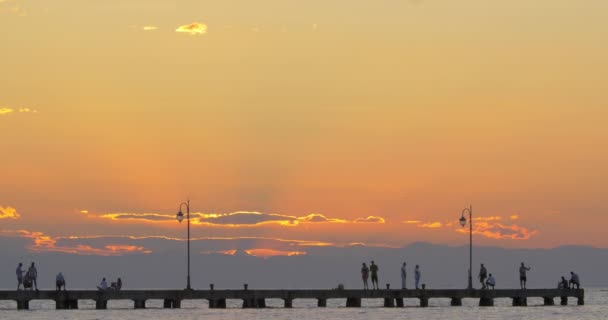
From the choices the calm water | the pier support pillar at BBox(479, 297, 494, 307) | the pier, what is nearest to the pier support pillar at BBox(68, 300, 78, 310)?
the pier

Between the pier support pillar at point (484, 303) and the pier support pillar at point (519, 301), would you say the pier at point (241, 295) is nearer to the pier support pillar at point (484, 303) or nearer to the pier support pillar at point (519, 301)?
the pier support pillar at point (484, 303)

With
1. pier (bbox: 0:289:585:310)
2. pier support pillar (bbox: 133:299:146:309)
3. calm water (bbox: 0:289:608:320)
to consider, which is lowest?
calm water (bbox: 0:289:608:320)

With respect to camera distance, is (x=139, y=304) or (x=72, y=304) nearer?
(x=72, y=304)

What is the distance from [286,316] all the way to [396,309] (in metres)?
12.6

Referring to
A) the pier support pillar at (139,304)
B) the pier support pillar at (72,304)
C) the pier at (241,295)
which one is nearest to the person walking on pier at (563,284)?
the pier at (241,295)

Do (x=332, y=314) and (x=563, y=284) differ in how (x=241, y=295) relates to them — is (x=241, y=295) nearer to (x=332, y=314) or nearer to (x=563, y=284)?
(x=332, y=314)

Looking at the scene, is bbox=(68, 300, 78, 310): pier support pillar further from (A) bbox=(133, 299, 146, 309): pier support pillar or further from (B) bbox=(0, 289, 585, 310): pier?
(A) bbox=(133, 299, 146, 309): pier support pillar

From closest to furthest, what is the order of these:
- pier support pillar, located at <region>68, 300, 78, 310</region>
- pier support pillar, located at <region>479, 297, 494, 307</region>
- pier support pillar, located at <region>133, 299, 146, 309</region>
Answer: pier support pillar, located at <region>68, 300, 78, 310</region> < pier support pillar, located at <region>133, 299, 146, 309</region> < pier support pillar, located at <region>479, 297, 494, 307</region>

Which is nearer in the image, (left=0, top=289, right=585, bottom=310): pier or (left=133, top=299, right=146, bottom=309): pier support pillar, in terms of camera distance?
(left=0, top=289, right=585, bottom=310): pier

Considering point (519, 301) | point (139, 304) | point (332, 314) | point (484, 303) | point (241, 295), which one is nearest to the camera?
point (241, 295)

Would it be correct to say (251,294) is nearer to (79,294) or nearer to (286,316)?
(286,316)

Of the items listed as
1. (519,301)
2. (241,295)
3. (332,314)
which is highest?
(241,295)

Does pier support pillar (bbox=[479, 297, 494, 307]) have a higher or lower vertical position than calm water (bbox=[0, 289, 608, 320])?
higher

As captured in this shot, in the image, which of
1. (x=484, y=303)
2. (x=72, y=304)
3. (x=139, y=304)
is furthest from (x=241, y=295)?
(x=484, y=303)
